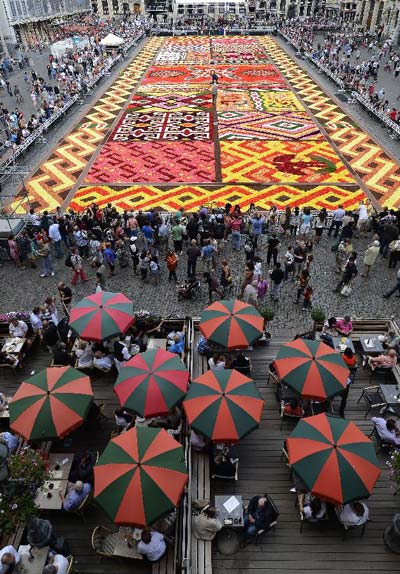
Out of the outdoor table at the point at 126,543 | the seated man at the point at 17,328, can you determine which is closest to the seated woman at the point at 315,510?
the outdoor table at the point at 126,543

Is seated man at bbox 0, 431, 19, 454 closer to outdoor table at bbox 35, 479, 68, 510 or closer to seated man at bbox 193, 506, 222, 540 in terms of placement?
outdoor table at bbox 35, 479, 68, 510

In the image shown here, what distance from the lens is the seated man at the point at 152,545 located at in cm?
625

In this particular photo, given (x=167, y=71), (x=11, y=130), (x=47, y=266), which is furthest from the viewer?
(x=167, y=71)

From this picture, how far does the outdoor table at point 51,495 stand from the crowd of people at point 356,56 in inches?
1082

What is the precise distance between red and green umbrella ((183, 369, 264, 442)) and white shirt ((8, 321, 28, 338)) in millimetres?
5183

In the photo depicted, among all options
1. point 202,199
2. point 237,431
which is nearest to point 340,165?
point 202,199

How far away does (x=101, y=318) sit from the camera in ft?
31.8

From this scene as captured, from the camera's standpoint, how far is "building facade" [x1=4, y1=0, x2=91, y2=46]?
53844 millimetres

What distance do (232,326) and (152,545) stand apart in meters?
4.61

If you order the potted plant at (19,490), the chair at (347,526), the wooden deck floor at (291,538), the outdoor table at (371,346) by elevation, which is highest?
the potted plant at (19,490)

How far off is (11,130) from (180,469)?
78.6ft

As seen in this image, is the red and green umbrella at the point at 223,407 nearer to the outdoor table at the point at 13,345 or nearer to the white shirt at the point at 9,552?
the white shirt at the point at 9,552

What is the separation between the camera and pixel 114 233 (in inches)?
592

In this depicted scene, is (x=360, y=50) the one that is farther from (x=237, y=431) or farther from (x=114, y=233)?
(x=237, y=431)
